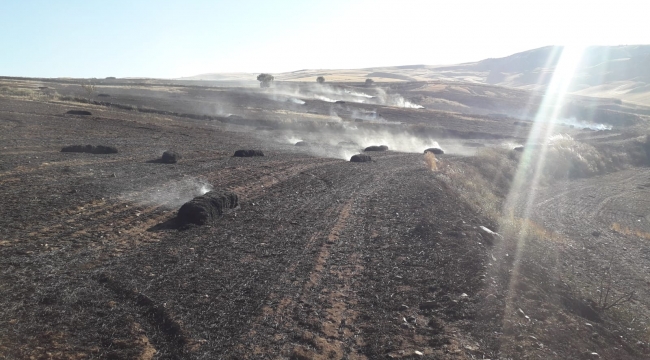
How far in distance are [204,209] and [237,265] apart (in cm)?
334

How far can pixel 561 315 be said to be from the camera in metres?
8.00

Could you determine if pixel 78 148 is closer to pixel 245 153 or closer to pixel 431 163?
pixel 245 153

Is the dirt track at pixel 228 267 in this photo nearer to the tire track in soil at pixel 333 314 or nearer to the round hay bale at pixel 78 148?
the tire track in soil at pixel 333 314

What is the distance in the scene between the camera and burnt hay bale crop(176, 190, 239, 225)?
38.6ft

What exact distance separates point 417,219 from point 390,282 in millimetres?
4930

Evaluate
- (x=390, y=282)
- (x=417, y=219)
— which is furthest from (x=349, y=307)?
(x=417, y=219)

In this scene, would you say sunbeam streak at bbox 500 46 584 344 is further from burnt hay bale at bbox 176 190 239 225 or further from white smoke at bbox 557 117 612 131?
white smoke at bbox 557 117 612 131

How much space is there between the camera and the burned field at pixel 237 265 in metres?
6.39

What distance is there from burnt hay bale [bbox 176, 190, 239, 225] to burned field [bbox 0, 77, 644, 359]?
0.06 m

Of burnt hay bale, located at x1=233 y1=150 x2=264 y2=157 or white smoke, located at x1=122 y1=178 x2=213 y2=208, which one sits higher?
white smoke, located at x1=122 y1=178 x2=213 y2=208

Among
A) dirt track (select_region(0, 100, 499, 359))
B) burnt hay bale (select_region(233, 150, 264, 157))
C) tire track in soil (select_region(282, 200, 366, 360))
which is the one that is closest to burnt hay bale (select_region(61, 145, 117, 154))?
dirt track (select_region(0, 100, 499, 359))

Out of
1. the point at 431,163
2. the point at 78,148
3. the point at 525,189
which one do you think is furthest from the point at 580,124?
the point at 78,148

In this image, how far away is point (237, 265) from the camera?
30.2 feet

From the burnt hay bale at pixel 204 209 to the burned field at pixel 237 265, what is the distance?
0.06 metres
